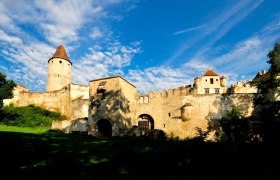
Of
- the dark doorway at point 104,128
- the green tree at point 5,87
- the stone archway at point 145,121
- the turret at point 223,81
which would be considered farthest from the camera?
the turret at point 223,81

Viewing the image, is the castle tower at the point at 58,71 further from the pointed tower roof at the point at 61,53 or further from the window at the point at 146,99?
the window at the point at 146,99

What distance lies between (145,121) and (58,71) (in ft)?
104

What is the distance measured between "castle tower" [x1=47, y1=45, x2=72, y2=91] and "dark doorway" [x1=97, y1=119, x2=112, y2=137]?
105ft

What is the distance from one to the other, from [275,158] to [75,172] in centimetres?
672

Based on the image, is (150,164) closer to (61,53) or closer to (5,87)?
(5,87)

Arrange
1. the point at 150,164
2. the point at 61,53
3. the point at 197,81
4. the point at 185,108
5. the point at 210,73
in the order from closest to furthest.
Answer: the point at 150,164 < the point at 185,108 < the point at 197,81 < the point at 210,73 < the point at 61,53

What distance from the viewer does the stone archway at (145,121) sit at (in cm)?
3509

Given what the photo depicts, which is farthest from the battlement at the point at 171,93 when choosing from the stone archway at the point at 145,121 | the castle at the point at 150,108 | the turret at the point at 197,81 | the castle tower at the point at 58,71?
the castle tower at the point at 58,71

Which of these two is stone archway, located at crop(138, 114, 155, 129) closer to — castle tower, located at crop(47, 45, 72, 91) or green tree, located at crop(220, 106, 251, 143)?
green tree, located at crop(220, 106, 251, 143)

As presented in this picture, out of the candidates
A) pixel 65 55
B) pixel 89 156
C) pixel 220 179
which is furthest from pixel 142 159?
pixel 65 55

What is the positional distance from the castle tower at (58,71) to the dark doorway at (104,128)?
105ft

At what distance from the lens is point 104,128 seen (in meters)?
29.8

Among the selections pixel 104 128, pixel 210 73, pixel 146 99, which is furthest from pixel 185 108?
pixel 210 73

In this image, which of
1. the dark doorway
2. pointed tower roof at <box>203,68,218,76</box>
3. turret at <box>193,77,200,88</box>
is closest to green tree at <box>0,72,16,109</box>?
the dark doorway
